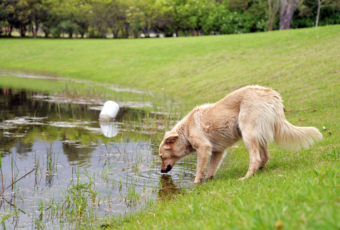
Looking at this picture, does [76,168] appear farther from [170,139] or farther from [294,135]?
[294,135]

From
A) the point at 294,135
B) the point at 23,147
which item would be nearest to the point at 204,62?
the point at 23,147

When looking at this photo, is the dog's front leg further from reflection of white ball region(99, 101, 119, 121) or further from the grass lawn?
reflection of white ball region(99, 101, 119, 121)

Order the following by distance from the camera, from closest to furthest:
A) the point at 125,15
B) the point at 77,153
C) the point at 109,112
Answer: the point at 77,153, the point at 109,112, the point at 125,15

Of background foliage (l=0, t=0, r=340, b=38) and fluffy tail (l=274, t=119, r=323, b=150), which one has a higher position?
background foliage (l=0, t=0, r=340, b=38)

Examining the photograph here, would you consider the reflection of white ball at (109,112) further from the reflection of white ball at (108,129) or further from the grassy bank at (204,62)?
the grassy bank at (204,62)

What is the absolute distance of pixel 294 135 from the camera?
22.5ft

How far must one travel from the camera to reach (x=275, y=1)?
50688mm

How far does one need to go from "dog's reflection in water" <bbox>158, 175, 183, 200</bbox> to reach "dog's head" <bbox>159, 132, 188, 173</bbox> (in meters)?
0.28

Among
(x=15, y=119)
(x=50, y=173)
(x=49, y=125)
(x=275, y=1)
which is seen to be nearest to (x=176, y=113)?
(x=49, y=125)

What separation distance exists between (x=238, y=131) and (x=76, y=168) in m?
3.97

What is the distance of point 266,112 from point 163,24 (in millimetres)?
74063

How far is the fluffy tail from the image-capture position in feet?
22.2

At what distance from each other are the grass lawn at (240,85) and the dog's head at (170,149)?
3.62 feet

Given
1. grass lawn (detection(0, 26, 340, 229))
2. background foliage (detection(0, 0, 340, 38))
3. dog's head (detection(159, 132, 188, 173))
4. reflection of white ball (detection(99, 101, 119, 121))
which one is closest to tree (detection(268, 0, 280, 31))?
background foliage (detection(0, 0, 340, 38))
